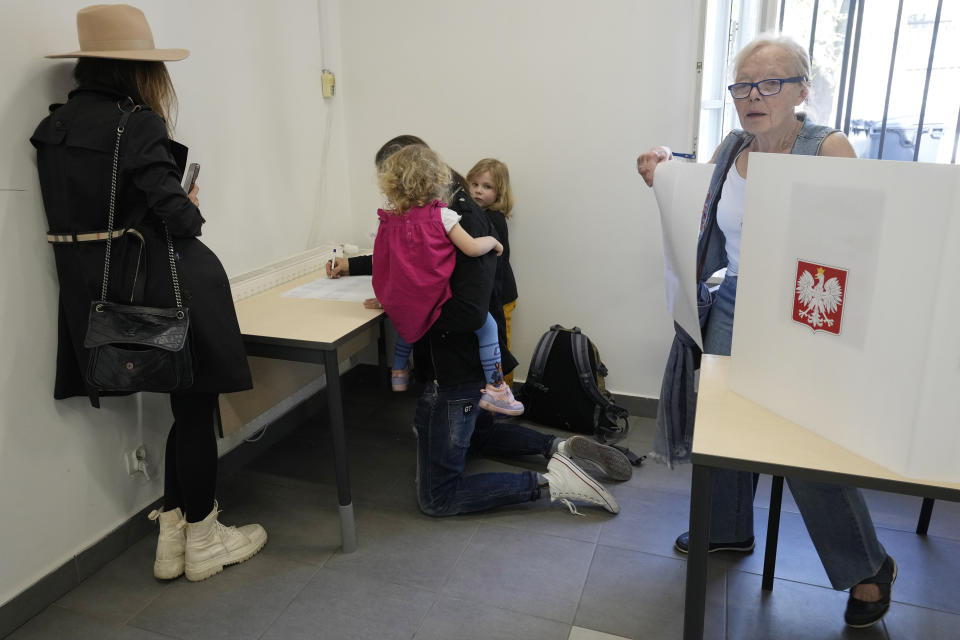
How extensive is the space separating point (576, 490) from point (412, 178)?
3.79 feet

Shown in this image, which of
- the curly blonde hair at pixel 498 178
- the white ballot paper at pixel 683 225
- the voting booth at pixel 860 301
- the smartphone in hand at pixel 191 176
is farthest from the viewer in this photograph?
the curly blonde hair at pixel 498 178

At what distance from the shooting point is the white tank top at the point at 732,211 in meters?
1.82

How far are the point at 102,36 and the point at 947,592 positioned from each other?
269 cm

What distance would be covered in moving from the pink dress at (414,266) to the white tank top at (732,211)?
0.78 metres

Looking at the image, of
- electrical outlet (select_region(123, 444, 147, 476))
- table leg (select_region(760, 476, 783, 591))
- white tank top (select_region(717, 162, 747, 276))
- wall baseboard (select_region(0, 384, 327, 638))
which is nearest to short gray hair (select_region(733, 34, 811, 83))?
white tank top (select_region(717, 162, 747, 276))

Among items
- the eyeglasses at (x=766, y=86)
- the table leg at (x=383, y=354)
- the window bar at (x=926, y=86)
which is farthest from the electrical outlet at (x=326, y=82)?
the window bar at (x=926, y=86)

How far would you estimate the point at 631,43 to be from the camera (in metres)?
2.75

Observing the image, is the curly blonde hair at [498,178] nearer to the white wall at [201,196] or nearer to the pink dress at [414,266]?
the white wall at [201,196]

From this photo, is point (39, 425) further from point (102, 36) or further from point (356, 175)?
point (356, 175)

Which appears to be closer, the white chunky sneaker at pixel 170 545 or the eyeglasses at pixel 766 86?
the eyeglasses at pixel 766 86

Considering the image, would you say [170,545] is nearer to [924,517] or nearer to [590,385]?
[590,385]

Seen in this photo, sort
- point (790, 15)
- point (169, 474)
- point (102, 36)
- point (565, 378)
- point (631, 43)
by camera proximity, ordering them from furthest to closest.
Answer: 1. point (565, 378)
2. point (631, 43)
3. point (790, 15)
4. point (169, 474)
5. point (102, 36)

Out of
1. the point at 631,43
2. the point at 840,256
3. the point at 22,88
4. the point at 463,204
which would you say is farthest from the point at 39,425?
the point at 631,43

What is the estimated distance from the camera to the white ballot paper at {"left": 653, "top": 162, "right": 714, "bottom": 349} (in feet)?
5.56
